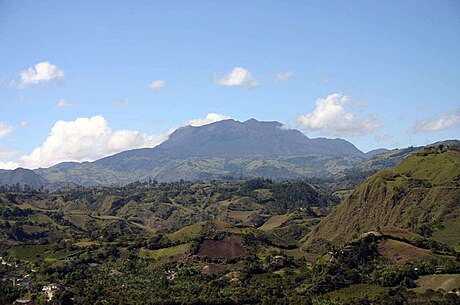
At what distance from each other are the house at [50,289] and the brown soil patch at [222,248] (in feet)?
76.0

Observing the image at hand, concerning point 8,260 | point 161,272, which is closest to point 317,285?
point 161,272

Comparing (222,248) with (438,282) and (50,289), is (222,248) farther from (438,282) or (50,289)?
(438,282)

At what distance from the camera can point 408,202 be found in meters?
105

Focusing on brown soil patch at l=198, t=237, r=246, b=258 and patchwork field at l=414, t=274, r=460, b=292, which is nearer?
patchwork field at l=414, t=274, r=460, b=292

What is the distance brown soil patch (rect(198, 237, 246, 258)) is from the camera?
278 ft

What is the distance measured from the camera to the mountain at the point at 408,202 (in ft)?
313

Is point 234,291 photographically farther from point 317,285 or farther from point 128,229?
point 128,229

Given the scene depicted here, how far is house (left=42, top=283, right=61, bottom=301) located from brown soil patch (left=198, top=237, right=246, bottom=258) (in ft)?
76.0

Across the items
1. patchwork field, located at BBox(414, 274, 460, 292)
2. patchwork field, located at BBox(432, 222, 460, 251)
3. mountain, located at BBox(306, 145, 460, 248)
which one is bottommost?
patchwork field, located at BBox(414, 274, 460, 292)

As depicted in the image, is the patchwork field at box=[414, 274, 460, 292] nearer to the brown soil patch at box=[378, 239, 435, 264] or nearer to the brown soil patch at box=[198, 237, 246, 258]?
the brown soil patch at box=[378, 239, 435, 264]

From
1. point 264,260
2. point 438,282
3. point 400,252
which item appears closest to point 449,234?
point 400,252

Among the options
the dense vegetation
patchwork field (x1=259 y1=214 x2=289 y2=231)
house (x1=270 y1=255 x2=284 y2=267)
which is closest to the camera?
the dense vegetation

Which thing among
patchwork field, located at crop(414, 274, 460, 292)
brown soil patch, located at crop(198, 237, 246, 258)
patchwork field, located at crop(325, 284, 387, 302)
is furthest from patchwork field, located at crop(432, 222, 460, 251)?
brown soil patch, located at crop(198, 237, 246, 258)

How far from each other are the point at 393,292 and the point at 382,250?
15289mm
